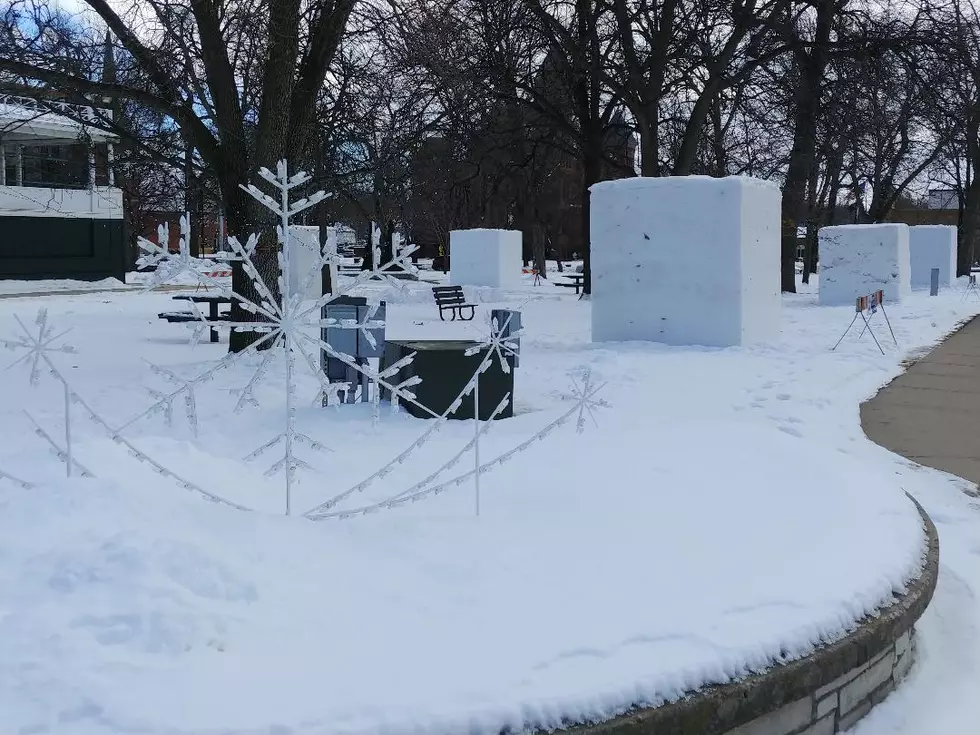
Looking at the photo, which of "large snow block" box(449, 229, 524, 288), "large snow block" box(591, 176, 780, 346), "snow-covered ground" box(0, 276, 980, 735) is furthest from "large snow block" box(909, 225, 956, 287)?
"snow-covered ground" box(0, 276, 980, 735)

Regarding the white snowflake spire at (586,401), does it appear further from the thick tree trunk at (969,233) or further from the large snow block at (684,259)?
the thick tree trunk at (969,233)

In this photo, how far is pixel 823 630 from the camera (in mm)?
3480

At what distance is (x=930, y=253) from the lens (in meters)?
30.8

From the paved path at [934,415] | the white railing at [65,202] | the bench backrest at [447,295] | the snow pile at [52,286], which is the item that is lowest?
the paved path at [934,415]

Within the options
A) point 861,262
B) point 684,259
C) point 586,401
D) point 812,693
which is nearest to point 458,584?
point 812,693

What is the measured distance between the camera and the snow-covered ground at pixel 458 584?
2.87 m

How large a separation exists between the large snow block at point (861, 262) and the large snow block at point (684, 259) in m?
9.63

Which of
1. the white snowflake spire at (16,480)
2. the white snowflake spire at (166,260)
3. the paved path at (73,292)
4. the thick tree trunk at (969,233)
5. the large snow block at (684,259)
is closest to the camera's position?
the white snowflake spire at (16,480)

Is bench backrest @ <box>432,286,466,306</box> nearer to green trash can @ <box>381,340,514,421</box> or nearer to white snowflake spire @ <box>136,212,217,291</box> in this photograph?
green trash can @ <box>381,340,514,421</box>

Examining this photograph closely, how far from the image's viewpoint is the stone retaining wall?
9.71 ft

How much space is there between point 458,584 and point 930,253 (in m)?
30.3

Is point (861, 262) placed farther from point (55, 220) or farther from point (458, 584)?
point (55, 220)

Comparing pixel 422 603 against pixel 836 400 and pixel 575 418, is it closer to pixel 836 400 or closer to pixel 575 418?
pixel 575 418

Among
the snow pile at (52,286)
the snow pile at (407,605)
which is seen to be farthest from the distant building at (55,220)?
the snow pile at (407,605)
